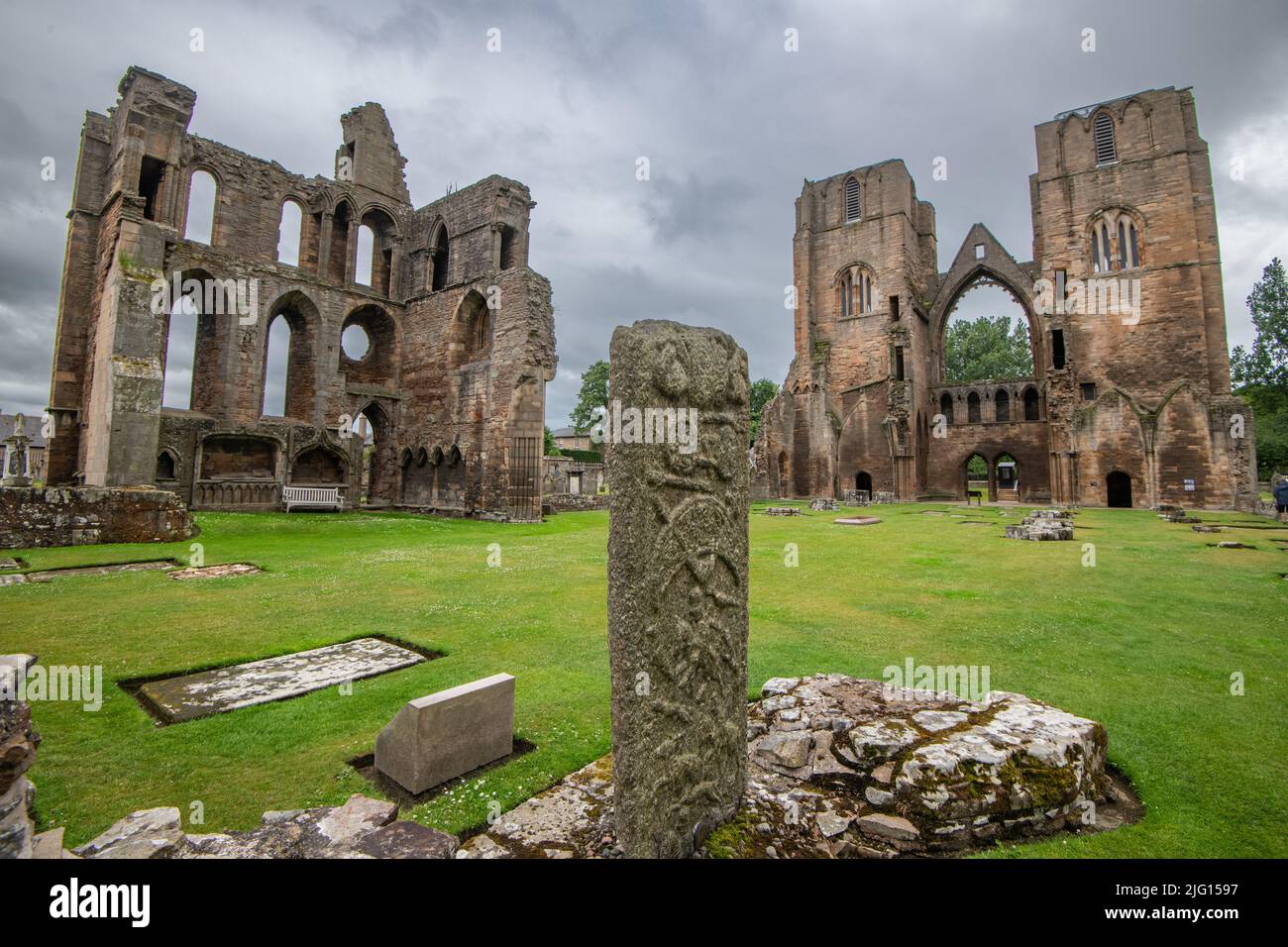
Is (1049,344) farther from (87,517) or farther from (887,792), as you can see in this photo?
(87,517)

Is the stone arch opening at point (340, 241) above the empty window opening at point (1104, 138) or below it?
below

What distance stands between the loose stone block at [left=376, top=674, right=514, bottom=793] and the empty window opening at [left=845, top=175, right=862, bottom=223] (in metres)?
41.9

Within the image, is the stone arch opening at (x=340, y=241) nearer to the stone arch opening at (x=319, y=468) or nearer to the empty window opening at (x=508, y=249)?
the empty window opening at (x=508, y=249)

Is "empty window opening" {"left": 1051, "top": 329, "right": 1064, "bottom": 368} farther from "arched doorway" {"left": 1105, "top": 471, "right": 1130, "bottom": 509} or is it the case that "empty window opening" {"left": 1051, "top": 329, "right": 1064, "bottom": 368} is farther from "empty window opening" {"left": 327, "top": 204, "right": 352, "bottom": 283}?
"empty window opening" {"left": 327, "top": 204, "right": 352, "bottom": 283}

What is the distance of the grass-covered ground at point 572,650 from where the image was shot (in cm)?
295

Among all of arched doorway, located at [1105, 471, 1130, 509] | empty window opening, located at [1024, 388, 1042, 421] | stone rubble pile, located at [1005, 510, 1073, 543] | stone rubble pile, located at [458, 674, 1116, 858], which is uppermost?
empty window opening, located at [1024, 388, 1042, 421]

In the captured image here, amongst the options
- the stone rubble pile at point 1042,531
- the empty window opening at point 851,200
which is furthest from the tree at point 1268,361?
the stone rubble pile at point 1042,531

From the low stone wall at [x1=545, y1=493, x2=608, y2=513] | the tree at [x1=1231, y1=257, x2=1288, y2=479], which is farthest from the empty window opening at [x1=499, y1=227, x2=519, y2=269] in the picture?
the tree at [x1=1231, y1=257, x2=1288, y2=479]

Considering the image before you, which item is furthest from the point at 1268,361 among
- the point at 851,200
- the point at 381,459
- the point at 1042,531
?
the point at 381,459

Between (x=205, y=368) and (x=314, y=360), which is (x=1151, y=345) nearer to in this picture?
(x=314, y=360)

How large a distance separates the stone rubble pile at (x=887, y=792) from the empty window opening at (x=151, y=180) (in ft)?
83.5

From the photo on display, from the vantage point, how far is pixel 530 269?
21562 mm

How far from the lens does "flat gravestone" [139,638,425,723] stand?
4.06 m

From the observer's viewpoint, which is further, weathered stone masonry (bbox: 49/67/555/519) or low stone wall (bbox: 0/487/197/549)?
weathered stone masonry (bbox: 49/67/555/519)
